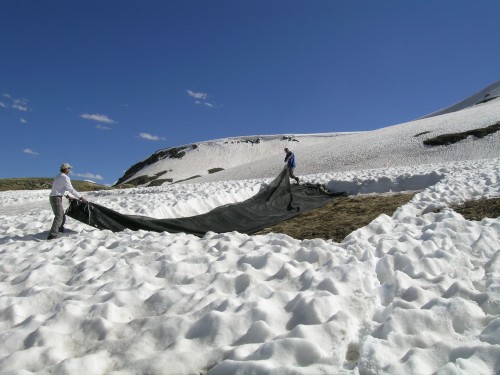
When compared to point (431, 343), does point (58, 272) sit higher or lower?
higher

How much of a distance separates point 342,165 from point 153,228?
112 ft

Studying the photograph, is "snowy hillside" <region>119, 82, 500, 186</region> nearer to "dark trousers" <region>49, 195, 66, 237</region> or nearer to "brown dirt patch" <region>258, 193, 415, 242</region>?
"brown dirt patch" <region>258, 193, 415, 242</region>

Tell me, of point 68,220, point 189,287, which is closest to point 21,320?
point 189,287

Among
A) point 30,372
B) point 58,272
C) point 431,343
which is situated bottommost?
point 431,343

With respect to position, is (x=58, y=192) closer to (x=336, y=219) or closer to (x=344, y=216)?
(x=336, y=219)

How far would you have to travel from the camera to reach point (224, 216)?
11734mm

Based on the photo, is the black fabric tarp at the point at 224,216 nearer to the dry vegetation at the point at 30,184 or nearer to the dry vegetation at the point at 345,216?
the dry vegetation at the point at 345,216

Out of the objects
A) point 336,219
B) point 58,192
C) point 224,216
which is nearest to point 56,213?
point 58,192

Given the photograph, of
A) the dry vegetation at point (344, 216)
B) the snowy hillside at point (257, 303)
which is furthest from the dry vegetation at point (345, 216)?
the snowy hillside at point (257, 303)

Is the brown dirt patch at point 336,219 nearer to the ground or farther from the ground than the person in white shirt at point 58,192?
nearer to the ground

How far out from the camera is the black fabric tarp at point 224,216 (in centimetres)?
1027

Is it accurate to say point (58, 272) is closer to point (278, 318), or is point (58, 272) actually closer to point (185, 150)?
point (278, 318)

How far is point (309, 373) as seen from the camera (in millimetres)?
3361

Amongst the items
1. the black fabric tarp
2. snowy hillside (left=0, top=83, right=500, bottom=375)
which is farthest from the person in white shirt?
snowy hillside (left=0, top=83, right=500, bottom=375)
